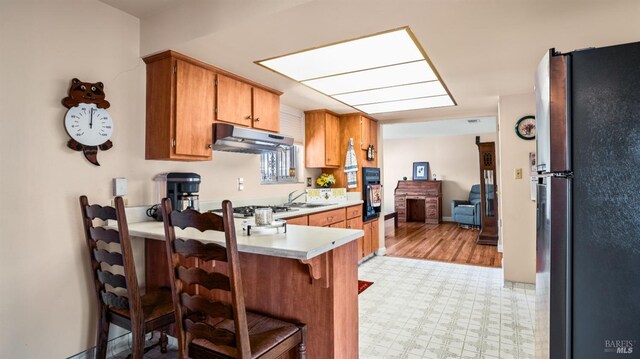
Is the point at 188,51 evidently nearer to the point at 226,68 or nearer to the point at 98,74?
the point at 226,68

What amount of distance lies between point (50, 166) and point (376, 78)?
244 centimetres

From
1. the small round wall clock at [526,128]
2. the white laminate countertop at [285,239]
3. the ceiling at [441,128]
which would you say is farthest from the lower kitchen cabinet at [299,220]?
the ceiling at [441,128]

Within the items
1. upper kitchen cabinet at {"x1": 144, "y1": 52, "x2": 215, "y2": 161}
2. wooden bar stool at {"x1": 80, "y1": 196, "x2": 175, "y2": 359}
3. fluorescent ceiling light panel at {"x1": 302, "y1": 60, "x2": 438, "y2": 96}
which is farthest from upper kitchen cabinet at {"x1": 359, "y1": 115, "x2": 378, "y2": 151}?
wooden bar stool at {"x1": 80, "y1": 196, "x2": 175, "y2": 359}

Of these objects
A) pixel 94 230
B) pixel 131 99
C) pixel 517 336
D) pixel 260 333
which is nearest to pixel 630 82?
pixel 260 333

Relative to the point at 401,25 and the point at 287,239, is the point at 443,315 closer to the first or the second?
the point at 287,239

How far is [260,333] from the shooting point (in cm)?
143

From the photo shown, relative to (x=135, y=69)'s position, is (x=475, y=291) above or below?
below

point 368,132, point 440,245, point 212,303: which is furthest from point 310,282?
point 440,245

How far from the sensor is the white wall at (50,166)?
1.80 metres

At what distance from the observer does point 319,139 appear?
4.42 metres

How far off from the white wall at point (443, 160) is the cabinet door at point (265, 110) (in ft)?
21.0

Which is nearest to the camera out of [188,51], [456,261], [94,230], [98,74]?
[94,230]

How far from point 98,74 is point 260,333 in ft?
6.44

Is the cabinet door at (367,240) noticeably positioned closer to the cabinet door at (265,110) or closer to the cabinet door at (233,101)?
the cabinet door at (265,110)
